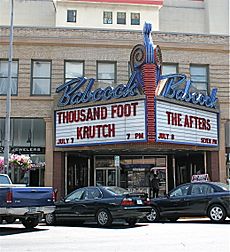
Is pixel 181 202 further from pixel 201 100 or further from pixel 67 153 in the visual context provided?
pixel 67 153

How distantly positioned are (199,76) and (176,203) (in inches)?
490

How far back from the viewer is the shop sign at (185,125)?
68.2ft

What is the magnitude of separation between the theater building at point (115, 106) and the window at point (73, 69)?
6 centimetres

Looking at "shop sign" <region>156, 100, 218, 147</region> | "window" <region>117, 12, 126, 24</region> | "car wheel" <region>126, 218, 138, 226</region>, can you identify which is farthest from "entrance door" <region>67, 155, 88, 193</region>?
"window" <region>117, 12, 126, 24</region>

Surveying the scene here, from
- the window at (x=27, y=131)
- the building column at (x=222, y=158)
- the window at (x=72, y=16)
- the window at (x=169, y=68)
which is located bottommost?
the building column at (x=222, y=158)

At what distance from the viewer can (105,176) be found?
26.4 m

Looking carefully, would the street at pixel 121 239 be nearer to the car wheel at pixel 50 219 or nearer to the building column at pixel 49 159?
the car wheel at pixel 50 219

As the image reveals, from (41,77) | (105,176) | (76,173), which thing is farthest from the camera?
(105,176)

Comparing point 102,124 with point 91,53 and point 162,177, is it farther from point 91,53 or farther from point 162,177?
point 162,177

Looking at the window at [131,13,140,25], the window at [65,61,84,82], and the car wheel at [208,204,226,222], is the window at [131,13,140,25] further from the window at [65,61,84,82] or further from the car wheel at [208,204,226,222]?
the car wheel at [208,204,226,222]

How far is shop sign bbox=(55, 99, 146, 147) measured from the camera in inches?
813

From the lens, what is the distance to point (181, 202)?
15.9m

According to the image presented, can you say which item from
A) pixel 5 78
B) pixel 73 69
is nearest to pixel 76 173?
pixel 73 69

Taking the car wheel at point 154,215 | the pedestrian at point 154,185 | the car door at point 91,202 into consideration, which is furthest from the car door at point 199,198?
the pedestrian at point 154,185
